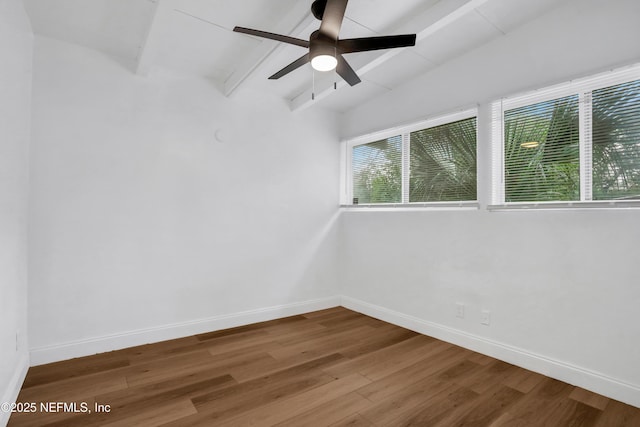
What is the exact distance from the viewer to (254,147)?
12.3 ft

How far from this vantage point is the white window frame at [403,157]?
318cm

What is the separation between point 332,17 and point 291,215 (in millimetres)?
2634

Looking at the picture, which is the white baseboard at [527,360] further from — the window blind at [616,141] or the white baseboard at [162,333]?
the window blind at [616,141]

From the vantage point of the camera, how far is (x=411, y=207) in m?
3.62

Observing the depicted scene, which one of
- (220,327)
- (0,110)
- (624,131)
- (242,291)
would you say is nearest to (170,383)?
(220,327)

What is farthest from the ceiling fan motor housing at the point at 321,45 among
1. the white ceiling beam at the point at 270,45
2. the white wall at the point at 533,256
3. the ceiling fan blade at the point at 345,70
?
the white wall at the point at 533,256

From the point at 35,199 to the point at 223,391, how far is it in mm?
2093

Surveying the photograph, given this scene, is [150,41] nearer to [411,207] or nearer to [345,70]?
[345,70]

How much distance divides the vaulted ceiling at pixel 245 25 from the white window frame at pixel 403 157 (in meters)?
0.54

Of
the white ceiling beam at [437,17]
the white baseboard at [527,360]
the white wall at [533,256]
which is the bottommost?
the white baseboard at [527,360]

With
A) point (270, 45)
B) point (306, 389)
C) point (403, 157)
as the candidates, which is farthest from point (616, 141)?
point (306, 389)

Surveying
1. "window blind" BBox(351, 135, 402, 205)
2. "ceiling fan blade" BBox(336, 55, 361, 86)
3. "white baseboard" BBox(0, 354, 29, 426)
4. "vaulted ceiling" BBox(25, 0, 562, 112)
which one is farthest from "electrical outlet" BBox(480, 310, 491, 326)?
"white baseboard" BBox(0, 354, 29, 426)

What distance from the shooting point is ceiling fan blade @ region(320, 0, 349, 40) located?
5.13 feet

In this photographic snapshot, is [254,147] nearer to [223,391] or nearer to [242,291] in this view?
[242,291]
